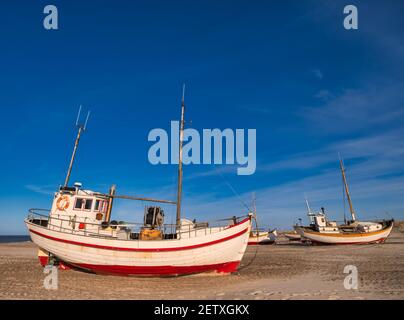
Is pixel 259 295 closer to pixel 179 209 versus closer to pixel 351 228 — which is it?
pixel 179 209

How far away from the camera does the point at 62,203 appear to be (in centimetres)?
1964

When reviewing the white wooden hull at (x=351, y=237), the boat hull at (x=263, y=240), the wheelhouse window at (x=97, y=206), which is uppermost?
the wheelhouse window at (x=97, y=206)

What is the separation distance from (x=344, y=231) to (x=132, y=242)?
42.7 m

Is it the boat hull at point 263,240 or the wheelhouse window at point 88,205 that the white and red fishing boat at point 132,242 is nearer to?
the wheelhouse window at point 88,205

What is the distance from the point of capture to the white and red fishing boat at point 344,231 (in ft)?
150

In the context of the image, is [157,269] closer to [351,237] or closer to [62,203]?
[62,203]

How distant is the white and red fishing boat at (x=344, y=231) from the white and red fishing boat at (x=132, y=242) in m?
34.8

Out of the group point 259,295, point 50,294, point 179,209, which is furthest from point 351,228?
point 50,294

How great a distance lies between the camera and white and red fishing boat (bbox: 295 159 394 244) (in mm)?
45750

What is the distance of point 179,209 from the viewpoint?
18.5m

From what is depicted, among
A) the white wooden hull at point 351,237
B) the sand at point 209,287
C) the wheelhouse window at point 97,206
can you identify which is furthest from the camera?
the white wooden hull at point 351,237

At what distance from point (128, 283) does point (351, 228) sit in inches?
1777

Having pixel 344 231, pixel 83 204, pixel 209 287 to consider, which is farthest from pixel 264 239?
pixel 209 287

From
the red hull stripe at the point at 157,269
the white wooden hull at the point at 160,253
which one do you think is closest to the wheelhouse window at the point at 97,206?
the white wooden hull at the point at 160,253
